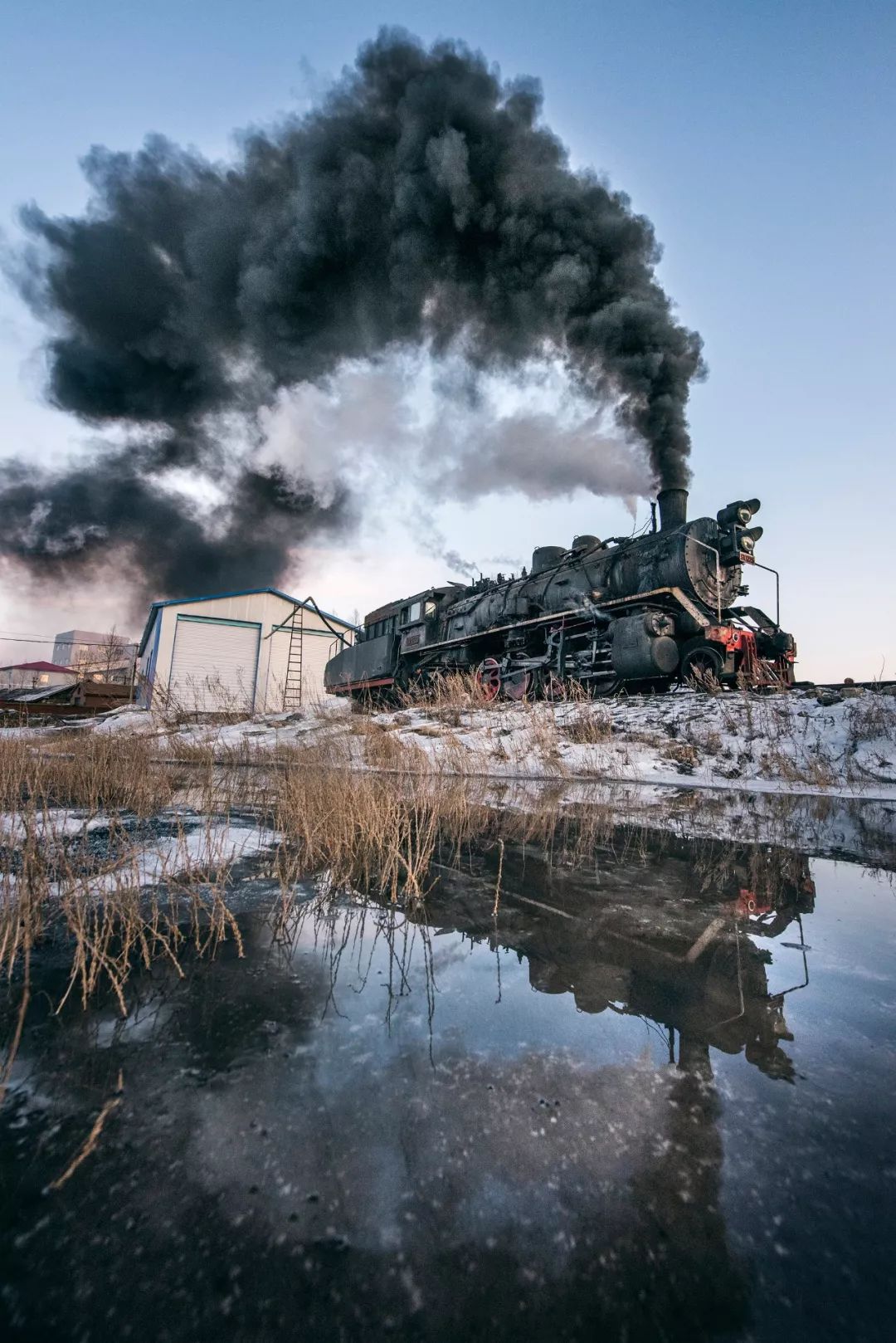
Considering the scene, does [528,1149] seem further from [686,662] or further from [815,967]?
[686,662]

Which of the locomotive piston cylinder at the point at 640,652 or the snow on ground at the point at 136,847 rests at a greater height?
the locomotive piston cylinder at the point at 640,652

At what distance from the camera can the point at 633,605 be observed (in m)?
10.7

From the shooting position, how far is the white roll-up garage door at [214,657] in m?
23.2

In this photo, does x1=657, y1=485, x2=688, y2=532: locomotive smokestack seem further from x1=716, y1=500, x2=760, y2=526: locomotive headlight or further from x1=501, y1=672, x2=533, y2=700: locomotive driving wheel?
x1=501, y1=672, x2=533, y2=700: locomotive driving wheel

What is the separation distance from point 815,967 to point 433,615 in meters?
14.6

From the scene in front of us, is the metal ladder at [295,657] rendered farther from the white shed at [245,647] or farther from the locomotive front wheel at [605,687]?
the locomotive front wheel at [605,687]

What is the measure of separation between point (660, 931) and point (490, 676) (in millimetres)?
11525

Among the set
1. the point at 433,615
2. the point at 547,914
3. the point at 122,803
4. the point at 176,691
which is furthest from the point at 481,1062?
the point at 176,691

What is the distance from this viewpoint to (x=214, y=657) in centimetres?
2397

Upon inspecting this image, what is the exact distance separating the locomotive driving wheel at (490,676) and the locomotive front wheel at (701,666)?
4.17m

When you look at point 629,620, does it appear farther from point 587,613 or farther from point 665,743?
point 665,743

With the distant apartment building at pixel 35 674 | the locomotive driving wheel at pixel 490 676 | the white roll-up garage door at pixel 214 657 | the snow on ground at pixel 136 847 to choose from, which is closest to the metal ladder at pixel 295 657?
the white roll-up garage door at pixel 214 657

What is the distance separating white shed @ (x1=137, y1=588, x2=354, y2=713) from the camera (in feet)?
76.0

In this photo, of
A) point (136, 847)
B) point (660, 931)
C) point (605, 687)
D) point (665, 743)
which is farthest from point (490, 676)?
point (660, 931)
